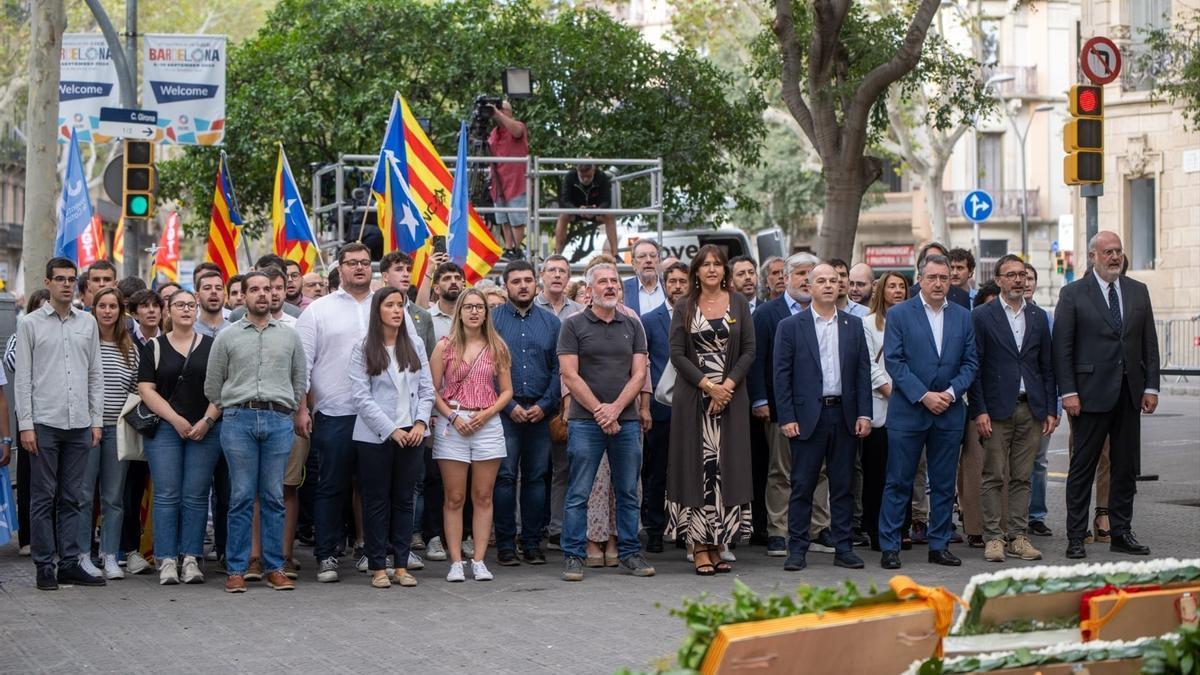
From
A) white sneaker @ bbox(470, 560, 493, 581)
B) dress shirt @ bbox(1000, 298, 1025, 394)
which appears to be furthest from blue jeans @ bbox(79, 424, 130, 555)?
dress shirt @ bbox(1000, 298, 1025, 394)

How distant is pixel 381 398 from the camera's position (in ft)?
33.0

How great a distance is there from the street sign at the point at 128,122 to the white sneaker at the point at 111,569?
26.3ft

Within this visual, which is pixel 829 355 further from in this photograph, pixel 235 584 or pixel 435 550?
pixel 235 584

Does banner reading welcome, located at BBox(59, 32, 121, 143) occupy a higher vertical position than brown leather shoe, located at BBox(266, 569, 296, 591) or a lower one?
higher

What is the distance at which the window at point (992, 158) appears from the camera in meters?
64.1

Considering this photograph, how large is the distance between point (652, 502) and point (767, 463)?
942mm

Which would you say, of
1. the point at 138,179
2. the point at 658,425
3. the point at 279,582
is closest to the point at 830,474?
the point at 658,425

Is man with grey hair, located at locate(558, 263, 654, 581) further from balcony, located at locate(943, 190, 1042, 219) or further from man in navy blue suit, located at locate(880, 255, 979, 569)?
balcony, located at locate(943, 190, 1042, 219)

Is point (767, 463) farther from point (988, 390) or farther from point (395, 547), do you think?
point (395, 547)

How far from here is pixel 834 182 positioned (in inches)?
703

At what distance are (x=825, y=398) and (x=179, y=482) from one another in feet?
14.0

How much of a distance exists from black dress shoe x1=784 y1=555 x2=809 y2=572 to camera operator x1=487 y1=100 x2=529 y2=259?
6.88 m

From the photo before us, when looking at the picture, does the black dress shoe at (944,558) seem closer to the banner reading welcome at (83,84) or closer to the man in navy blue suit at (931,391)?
the man in navy blue suit at (931,391)

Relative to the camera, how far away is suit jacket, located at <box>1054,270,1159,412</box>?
1085 cm
